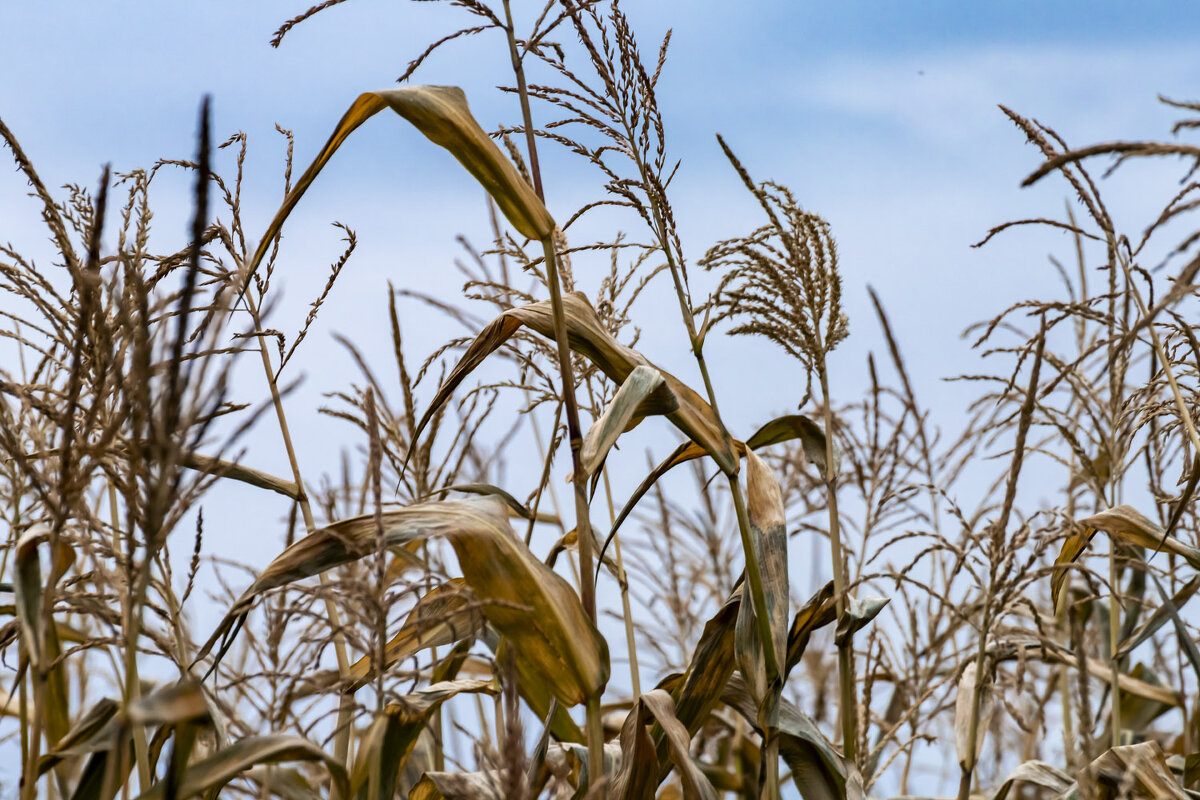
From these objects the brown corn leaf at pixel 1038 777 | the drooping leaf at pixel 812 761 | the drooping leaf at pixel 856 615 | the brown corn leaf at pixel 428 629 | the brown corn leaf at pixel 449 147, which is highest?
the brown corn leaf at pixel 449 147

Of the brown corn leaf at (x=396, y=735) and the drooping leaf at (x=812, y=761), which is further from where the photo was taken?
the drooping leaf at (x=812, y=761)

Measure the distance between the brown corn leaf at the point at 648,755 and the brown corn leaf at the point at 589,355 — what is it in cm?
44

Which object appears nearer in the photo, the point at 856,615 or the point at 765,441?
the point at 856,615

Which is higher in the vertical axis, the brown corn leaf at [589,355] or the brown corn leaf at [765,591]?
the brown corn leaf at [589,355]

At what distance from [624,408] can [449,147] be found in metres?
0.55

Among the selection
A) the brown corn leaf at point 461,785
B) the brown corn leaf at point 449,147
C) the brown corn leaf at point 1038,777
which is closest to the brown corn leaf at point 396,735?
the brown corn leaf at point 461,785

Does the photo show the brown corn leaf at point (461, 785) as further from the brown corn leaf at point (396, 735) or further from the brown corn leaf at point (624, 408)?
the brown corn leaf at point (624, 408)

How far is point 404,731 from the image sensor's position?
1.77 metres

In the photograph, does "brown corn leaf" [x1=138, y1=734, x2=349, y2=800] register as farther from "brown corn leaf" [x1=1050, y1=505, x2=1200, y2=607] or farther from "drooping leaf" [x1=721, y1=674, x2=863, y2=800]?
"brown corn leaf" [x1=1050, y1=505, x2=1200, y2=607]

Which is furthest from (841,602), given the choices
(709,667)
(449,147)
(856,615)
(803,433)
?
(449,147)

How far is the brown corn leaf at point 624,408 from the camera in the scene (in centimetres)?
168

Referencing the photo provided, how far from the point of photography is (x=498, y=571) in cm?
166

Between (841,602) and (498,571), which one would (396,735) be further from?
(841,602)

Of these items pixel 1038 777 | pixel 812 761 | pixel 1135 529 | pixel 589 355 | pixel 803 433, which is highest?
pixel 589 355
